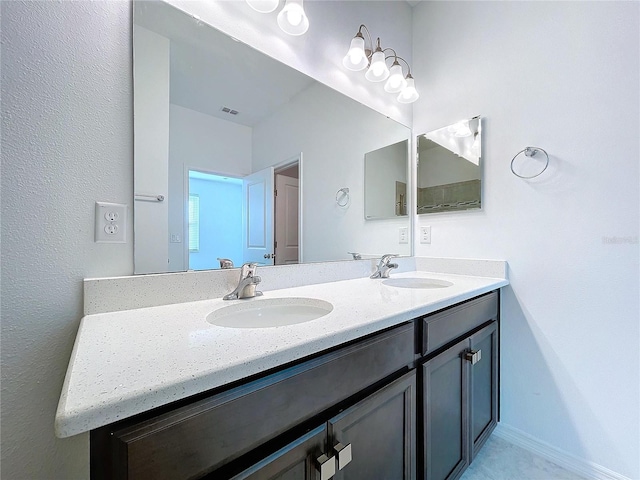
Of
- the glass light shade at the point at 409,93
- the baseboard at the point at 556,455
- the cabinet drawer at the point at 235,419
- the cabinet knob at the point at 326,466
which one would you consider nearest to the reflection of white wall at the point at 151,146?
the cabinet drawer at the point at 235,419

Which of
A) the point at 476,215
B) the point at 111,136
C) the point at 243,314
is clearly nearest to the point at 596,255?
the point at 476,215

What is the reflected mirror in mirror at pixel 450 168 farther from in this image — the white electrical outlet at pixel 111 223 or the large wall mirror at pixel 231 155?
the white electrical outlet at pixel 111 223

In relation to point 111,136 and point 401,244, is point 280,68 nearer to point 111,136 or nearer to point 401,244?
point 111,136

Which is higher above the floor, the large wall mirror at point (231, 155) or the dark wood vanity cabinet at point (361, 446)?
the large wall mirror at point (231, 155)

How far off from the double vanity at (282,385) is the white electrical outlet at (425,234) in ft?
2.08

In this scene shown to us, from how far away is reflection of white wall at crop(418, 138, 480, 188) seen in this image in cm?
162

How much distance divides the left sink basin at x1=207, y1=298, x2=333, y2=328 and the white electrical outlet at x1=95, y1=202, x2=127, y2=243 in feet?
1.25

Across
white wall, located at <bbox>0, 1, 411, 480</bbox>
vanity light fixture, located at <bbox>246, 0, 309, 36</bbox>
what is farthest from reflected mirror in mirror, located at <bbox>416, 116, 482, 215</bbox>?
white wall, located at <bbox>0, 1, 411, 480</bbox>

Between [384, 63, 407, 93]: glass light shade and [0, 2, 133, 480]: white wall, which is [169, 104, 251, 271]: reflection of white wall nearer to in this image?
[0, 2, 133, 480]: white wall

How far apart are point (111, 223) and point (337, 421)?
829mm

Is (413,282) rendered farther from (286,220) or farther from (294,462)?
(294,462)

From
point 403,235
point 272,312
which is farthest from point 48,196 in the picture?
point 403,235

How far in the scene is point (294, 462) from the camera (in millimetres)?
573

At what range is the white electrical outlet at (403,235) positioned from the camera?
184 cm
